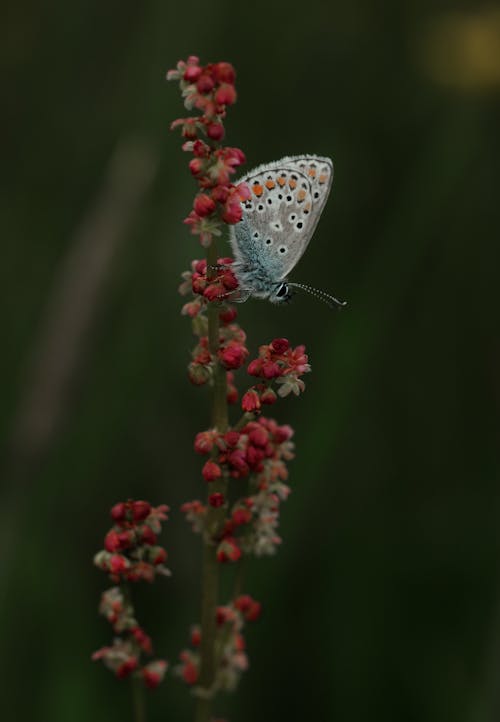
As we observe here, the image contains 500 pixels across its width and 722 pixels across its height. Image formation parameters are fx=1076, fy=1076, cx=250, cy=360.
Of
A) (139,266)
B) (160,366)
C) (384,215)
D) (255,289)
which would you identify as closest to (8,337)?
(139,266)

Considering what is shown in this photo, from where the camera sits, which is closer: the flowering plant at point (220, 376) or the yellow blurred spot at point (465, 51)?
the flowering plant at point (220, 376)

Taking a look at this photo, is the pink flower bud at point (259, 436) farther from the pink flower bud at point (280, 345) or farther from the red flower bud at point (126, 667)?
the red flower bud at point (126, 667)

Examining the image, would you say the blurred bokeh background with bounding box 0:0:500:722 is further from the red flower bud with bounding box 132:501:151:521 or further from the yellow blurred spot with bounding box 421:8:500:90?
the red flower bud with bounding box 132:501:151:521

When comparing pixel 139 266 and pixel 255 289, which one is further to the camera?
pixel 139 266


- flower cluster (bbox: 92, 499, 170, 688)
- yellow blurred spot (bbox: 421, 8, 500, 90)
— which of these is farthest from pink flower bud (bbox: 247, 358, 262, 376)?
yellow blurred spot (bbox: 421, 8, 500, 90)

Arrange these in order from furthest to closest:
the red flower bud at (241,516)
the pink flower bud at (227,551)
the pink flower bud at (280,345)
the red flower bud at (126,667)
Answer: the red flower bud at (126,667)
the red flower bud at (241,516)
the pink flower bud at (227,551)
the pink flower bud at (280,345)

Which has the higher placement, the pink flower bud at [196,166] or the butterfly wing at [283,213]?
the butterfly wing at [283,213]

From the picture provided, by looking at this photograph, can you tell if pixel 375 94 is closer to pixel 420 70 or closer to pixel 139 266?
pixel 420 70

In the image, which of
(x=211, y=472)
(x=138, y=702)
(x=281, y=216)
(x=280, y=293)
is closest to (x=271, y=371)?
(x=211, y=472)

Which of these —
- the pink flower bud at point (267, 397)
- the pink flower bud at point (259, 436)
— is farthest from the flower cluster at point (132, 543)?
the pink flower bud at point (267, 397)
